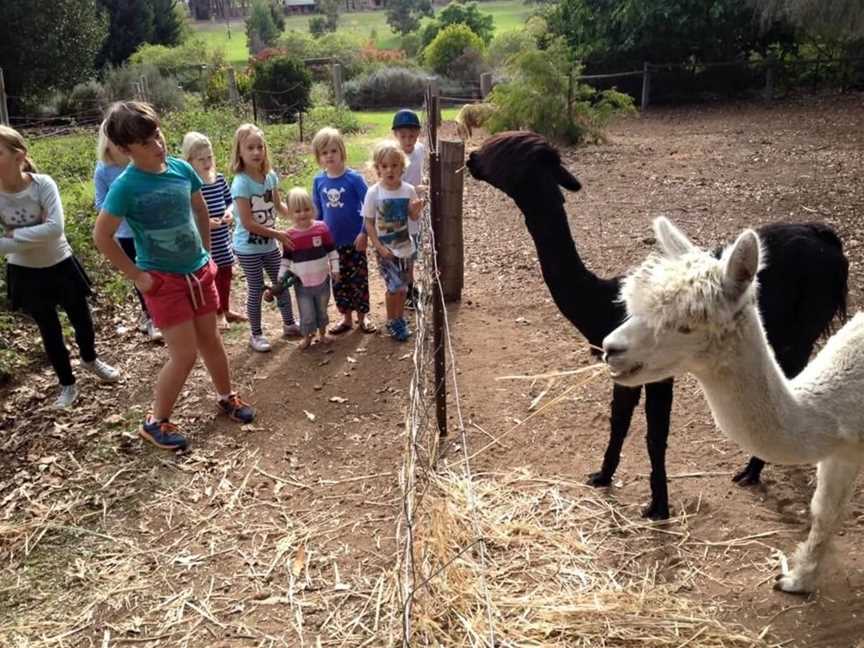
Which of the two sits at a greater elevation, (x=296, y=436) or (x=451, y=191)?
(x=451, y=191)

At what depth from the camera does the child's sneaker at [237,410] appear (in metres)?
4.42

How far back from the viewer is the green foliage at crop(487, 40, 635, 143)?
45.2 ft

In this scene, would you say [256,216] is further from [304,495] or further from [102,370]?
[304,495]

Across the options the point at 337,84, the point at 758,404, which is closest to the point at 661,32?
the point at 337,84

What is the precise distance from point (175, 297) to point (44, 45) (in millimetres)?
20898

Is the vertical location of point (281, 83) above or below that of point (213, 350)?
above

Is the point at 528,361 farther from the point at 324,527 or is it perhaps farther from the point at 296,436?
the point at 324,527

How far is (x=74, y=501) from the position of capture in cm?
371

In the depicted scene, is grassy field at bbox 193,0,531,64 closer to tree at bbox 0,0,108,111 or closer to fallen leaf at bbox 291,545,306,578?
tree at bbox 0,0,108,111

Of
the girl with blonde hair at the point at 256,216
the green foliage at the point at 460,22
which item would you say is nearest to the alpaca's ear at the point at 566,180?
the girl with blonde hair at the point at 256,216

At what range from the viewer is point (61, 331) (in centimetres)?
452

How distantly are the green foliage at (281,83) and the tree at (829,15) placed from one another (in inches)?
467

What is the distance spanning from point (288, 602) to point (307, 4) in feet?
239

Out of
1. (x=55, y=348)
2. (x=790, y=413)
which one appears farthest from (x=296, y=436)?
(x=790, y=413)
